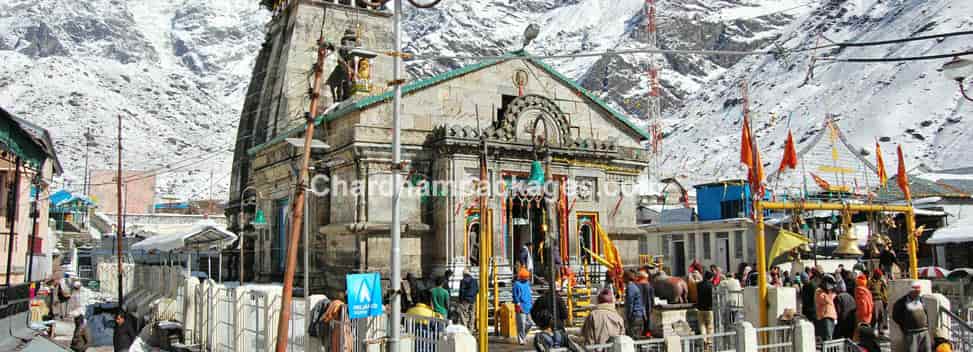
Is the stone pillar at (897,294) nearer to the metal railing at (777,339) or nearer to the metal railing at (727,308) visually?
the metal railing at (777,339)

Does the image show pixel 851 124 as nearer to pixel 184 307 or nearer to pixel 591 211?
pixel 591 211

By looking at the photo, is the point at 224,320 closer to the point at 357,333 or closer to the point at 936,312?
the point at 357,333

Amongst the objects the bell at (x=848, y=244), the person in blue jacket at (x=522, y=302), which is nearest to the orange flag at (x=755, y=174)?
the person in blue jacket at (x=522, y=302)

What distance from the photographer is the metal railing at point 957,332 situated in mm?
15633

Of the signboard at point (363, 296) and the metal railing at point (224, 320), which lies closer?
the signboard at point (363, 296)

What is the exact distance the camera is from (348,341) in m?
13.4

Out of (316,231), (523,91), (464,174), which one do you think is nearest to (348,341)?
(464,174)

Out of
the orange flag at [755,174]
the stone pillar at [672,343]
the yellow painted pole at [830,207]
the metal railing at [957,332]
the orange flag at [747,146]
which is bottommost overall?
the metal railing at [957,332]

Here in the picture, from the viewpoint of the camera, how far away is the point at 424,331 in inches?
491

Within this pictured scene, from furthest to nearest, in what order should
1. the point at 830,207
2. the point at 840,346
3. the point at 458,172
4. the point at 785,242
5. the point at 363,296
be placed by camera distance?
the point at 458,172 → the point at 785,242 → the point at 830,207 → the point at 840,346 → the point at 363,296

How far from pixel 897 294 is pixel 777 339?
5731 millimetres

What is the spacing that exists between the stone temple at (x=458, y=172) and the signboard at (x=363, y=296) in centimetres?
1060

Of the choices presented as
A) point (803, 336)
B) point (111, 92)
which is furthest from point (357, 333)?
point (111, 92)

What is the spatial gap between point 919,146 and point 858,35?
185 ft
